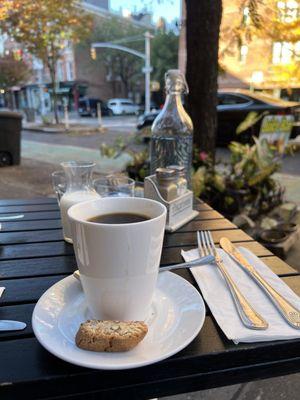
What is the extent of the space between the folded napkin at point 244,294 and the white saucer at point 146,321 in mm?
63

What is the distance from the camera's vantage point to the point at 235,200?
297 centimetres

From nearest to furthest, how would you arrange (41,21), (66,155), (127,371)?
(127,371), (41,21), (66,155)

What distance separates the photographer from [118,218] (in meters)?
0.74

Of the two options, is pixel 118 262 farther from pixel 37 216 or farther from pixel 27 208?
pixel 27 208

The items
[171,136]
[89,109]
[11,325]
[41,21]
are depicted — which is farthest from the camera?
[89,109]

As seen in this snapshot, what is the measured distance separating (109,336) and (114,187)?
2.71ft

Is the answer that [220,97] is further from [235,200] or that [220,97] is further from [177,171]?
[177,171]

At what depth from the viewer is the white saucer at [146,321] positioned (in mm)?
575

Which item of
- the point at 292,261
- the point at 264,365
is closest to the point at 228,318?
the point at 264,365

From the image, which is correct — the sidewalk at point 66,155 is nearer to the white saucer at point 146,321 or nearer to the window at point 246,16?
the window at point 246,16

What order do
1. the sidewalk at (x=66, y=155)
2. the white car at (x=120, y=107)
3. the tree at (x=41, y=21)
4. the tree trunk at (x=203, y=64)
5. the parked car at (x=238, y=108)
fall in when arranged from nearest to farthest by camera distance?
the tree trunk at (x=203, y=64) < the tree at (x=41, y=21) < the sidewalk at (x=66, y=155) < the parked car at (x=238, y=108) < the white car at (x=120, y=107)

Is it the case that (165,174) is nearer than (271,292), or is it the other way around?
(271,292)

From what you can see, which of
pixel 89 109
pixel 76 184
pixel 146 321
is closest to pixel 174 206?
pixel 76 184

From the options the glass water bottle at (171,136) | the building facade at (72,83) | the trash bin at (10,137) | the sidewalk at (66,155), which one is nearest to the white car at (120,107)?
the building facade at (72,83)
